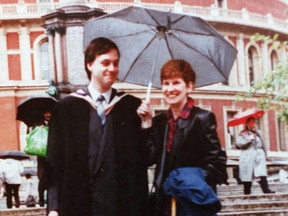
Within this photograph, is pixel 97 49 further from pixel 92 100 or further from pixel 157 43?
pixel 157 43

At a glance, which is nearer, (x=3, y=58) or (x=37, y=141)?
(x=37, y=141)

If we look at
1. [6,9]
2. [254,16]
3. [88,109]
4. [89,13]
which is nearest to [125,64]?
[88,109]

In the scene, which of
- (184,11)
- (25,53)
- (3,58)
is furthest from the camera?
(184,11)

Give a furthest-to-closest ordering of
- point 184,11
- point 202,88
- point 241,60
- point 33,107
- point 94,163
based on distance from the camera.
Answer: point 241,60 → point 184,11 → point 202,88 → point 33,107 → point 94,163

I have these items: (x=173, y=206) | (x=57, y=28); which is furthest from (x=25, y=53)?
(x=173, y=206)

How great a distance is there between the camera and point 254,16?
46.4 m

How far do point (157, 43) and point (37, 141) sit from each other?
144 inches

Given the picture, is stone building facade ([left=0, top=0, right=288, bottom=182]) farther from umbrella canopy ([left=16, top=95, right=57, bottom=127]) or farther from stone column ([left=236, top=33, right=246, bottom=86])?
umbrella canopy ([left=16, top=95, right=57, bottom=127])

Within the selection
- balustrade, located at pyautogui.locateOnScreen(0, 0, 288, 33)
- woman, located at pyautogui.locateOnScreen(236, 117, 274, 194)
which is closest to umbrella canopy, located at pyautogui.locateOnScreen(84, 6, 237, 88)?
woman, located at pyautogui.locateOnScreen(236, 117, 274, 194)

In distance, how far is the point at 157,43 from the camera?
682 cm

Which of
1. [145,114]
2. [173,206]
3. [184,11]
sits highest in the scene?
[184,11]

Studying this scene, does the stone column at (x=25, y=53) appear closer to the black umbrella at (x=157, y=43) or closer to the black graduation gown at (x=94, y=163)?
the black umbrella at (x=157, y=43)

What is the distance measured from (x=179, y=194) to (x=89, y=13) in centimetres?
962

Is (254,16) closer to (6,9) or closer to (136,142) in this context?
(6,9)
